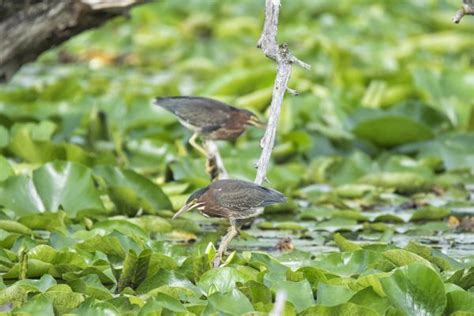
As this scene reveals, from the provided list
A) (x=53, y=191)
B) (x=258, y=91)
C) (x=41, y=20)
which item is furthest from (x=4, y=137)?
(x=258, y=91)

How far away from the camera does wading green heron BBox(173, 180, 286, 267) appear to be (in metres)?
4.56

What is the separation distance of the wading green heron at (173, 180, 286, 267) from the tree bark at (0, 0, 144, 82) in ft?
6.59

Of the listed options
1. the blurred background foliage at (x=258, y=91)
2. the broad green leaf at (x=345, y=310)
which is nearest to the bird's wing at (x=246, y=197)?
the broad green leaf at (x=345, y=310)

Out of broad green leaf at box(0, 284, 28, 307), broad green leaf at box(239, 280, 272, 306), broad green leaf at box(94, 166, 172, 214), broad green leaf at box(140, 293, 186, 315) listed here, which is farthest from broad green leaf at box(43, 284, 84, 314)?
broad green leaf at box(94, 166, 172, 214)

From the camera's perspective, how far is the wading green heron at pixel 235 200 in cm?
456

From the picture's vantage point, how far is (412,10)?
13.1 m

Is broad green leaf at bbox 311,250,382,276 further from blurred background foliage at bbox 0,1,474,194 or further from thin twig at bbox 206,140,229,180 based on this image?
blurred background foliage at bbox 0,1,474,194

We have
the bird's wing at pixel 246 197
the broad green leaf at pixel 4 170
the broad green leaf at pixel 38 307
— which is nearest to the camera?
the broad green leaf at pixel 38 307

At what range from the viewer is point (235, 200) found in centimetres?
459

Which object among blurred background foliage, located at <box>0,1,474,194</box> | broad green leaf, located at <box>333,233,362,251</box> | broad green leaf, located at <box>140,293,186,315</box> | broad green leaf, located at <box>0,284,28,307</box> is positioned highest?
broad green leaf, located at <box>140,293,186,315</box>

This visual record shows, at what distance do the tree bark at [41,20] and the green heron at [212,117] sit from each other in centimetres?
73

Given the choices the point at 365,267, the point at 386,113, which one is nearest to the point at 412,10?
Result: the point at 386,113

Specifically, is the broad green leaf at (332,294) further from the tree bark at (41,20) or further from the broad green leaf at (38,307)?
the tree bark at (41,20)

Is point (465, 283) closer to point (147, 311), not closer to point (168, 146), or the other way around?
point (147, 311)
